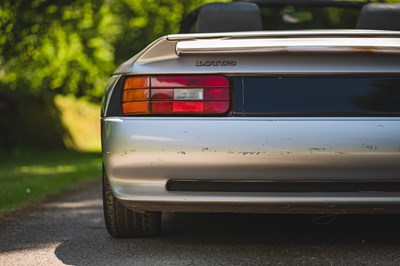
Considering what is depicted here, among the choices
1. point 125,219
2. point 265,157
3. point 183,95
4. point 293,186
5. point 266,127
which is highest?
point 183,95

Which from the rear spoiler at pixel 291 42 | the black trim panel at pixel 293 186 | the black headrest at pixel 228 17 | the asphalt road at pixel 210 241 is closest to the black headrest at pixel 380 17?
the black headrest at pixel 228 17

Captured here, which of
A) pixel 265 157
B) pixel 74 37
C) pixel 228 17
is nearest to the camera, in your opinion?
pixel 265 157

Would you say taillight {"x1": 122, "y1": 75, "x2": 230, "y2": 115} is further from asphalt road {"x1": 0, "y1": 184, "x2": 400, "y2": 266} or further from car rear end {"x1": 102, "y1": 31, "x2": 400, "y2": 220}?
asphalt road {"x1": 0, "y1": 184, "x2": 400, "y2": 266}

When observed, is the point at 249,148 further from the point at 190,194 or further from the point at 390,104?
the point at 390,104

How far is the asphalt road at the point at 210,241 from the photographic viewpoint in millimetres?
3928

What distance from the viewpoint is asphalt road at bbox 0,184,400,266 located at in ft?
12.9

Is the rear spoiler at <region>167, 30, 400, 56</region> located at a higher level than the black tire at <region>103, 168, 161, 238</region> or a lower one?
higher

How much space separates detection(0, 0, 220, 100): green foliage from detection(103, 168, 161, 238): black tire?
4439 mm

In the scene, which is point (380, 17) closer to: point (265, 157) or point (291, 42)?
point (291, 42)

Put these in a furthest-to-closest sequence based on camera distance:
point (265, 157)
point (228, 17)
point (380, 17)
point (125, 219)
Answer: point (380, 17)
point (228, 17)
point (125, 219)
point (265, 157)

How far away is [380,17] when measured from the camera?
5273 mm

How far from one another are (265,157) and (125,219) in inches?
39.3

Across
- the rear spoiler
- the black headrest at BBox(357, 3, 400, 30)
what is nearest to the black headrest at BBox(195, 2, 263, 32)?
the black headrest at BBox(357, 3, 400, 30)

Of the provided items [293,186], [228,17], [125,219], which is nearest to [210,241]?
[125,219]
